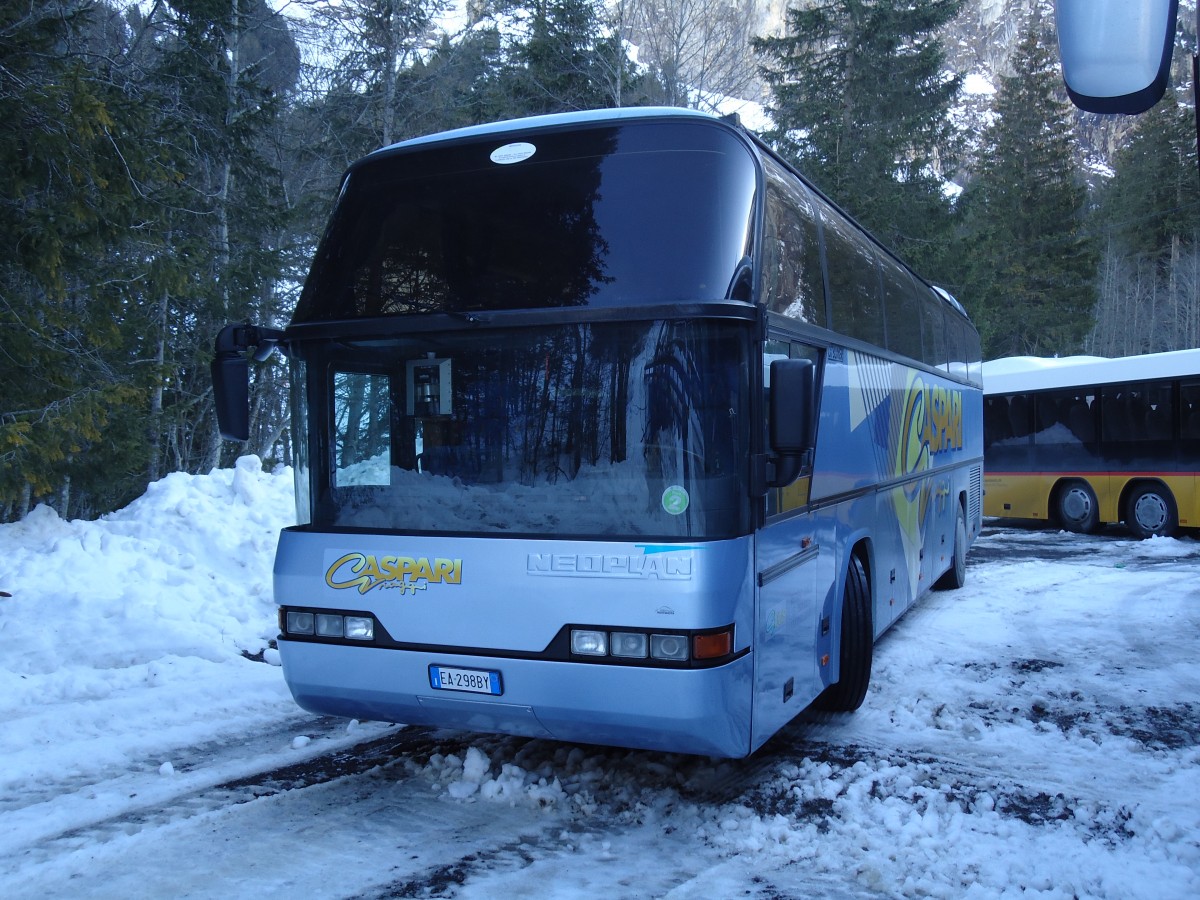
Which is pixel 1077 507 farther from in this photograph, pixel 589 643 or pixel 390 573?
pixel 390 573

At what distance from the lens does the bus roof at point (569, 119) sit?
4910mm

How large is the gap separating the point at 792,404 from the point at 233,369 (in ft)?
9.45

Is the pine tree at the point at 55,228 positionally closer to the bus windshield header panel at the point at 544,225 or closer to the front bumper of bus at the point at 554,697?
the bus windshield header panel at the point at 544,225

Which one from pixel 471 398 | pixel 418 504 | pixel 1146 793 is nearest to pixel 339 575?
pixel 418 504

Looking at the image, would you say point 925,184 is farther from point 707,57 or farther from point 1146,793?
point 1146,793

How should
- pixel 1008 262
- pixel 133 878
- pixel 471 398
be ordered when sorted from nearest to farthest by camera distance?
pixel 133 878 → pixel 471 398 → pixel 1008 262

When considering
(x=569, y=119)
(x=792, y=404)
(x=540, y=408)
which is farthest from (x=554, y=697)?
(x=569, y=119)

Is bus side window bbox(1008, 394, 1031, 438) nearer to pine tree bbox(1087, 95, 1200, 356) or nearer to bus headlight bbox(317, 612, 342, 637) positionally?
bus headlight bbox(317, 612, 342, 637)

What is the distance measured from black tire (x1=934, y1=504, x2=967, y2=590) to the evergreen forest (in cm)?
512

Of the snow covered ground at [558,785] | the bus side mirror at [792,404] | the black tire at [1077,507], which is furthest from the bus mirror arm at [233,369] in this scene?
the black tire at [1077,507]

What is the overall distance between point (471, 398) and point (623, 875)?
224cm

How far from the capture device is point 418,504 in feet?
16.3

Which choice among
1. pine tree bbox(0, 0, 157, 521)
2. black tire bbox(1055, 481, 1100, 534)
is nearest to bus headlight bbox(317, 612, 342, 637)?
pine tree bbox(0, 0, 157, 521)

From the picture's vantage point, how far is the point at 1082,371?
18844 mm
